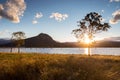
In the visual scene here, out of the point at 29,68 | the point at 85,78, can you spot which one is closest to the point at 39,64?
the point at 29,68

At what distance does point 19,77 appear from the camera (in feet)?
33.4

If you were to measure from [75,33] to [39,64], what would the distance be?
4076cm

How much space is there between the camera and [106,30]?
4791 centimetres

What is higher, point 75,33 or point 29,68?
point 75,33

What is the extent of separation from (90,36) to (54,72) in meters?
41.7

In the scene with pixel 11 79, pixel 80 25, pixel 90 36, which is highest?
pixel 80 25

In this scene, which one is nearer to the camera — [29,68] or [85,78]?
[85,78]

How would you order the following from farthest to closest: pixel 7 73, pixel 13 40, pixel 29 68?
pixel 13 40 → pixel 29 68 → pixel 7 73

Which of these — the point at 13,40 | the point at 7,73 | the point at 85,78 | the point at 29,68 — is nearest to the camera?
the point at 85,78

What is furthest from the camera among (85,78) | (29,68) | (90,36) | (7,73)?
(90,36)

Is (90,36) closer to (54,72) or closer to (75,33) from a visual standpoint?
(75,33)

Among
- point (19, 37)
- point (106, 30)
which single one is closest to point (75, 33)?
point (106, 30)

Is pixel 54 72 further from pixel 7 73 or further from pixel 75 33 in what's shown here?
pixel 75 33

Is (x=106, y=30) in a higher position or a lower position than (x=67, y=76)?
higher
